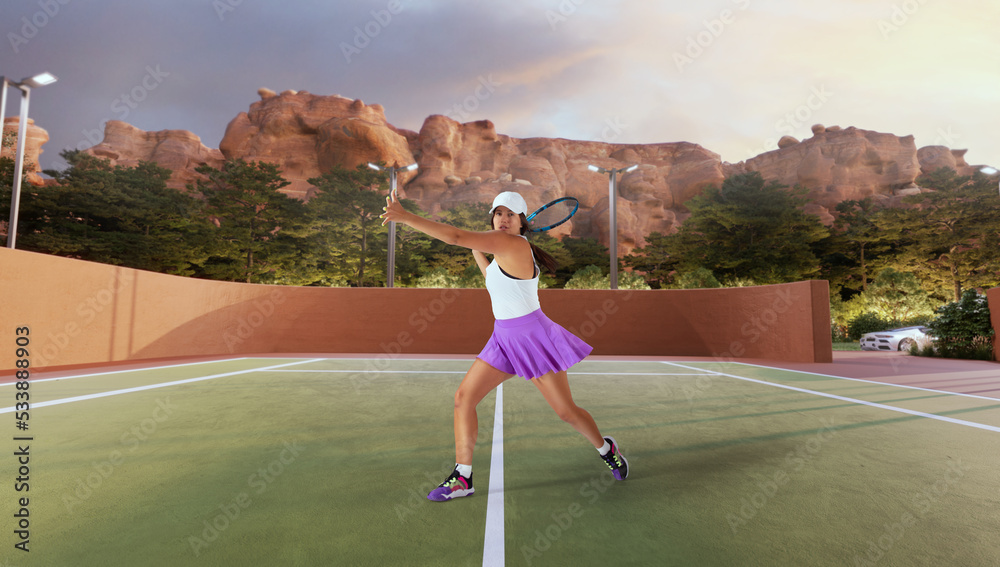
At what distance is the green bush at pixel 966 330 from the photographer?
527 inches

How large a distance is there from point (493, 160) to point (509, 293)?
2896 inches

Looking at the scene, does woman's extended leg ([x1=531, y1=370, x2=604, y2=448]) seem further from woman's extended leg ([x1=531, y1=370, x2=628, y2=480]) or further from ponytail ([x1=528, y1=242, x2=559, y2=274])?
ponytail ([x1=528, y1=242, x2=559, y2=274])

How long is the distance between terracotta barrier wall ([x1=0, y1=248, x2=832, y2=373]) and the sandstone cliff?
42780mm

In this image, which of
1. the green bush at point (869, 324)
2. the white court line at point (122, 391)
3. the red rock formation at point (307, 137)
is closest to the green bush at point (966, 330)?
Answer: the green bush at point (869, 324)

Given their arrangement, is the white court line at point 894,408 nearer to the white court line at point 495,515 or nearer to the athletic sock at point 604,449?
the athletic sock at point 604,449

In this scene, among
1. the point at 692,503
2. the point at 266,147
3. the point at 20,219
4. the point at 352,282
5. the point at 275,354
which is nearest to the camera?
the point at 692,503

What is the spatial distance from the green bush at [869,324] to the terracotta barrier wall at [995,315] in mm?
9897

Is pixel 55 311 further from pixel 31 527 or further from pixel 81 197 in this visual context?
pixel 81 197

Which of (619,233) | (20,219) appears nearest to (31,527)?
(20,219)

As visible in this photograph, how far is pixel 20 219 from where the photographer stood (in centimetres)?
2797

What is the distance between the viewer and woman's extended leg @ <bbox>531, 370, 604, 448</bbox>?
2.98 meters

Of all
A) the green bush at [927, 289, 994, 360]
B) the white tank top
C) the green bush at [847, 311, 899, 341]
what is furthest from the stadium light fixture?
the green bush at [847, 311, 899, 341]

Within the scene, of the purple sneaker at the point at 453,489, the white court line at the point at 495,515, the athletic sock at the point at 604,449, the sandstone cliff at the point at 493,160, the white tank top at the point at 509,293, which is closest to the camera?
the white court line at the point at 495,515

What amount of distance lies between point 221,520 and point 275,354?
13.4 metres
